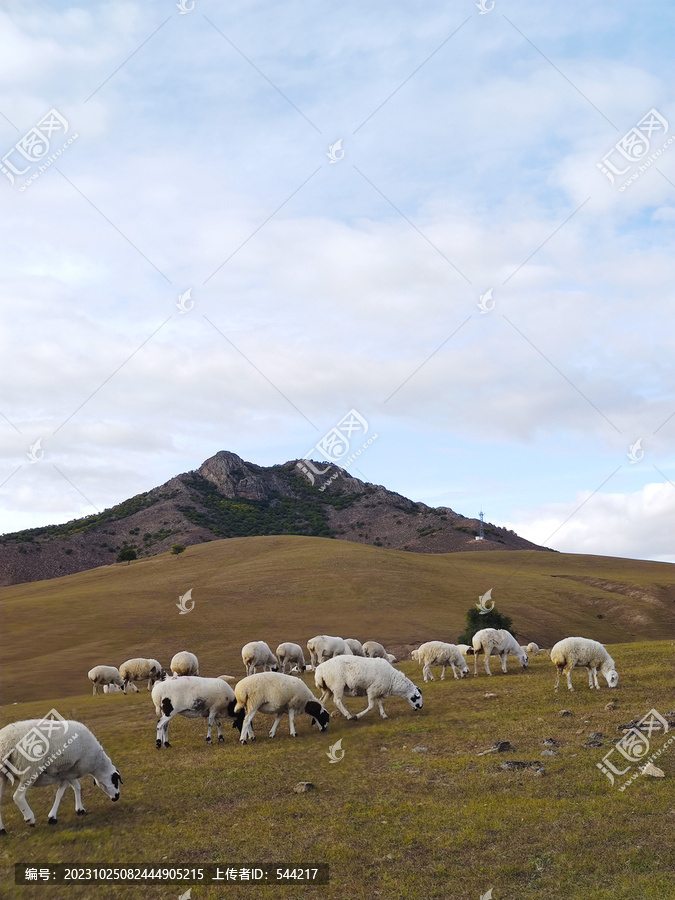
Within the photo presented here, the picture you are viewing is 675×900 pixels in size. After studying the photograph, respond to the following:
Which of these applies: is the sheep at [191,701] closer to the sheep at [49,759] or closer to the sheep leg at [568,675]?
the sheep at [49,759]

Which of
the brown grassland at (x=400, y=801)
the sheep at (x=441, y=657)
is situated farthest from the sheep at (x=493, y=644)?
the brown grassland at (x=400, y=801)

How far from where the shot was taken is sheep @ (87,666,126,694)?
32312 millimetres

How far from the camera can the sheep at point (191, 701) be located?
726 inches

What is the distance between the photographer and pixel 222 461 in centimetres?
19562

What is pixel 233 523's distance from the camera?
514 ft

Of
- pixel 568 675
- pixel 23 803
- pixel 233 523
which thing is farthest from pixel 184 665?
pixel 233 523

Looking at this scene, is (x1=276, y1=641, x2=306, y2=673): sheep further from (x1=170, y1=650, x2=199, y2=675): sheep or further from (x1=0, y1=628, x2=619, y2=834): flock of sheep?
(x1=0, y1=628, x2=619, y2=834): flock of sheep

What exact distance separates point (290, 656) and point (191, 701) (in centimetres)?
1338

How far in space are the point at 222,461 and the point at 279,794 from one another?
7289 inches

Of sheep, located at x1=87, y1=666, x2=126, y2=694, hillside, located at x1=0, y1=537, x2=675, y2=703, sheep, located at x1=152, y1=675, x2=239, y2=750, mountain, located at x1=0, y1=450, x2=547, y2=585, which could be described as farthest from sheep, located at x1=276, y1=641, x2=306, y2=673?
mountain, located at x1=0, y1=450, x2=547, y2=585

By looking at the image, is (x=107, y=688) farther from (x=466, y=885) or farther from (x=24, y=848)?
(x=466, y=885)

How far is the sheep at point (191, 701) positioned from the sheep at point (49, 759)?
485 centimetres

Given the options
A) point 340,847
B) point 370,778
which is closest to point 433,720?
point 370,778

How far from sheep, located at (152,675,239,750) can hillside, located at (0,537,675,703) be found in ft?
57.3
